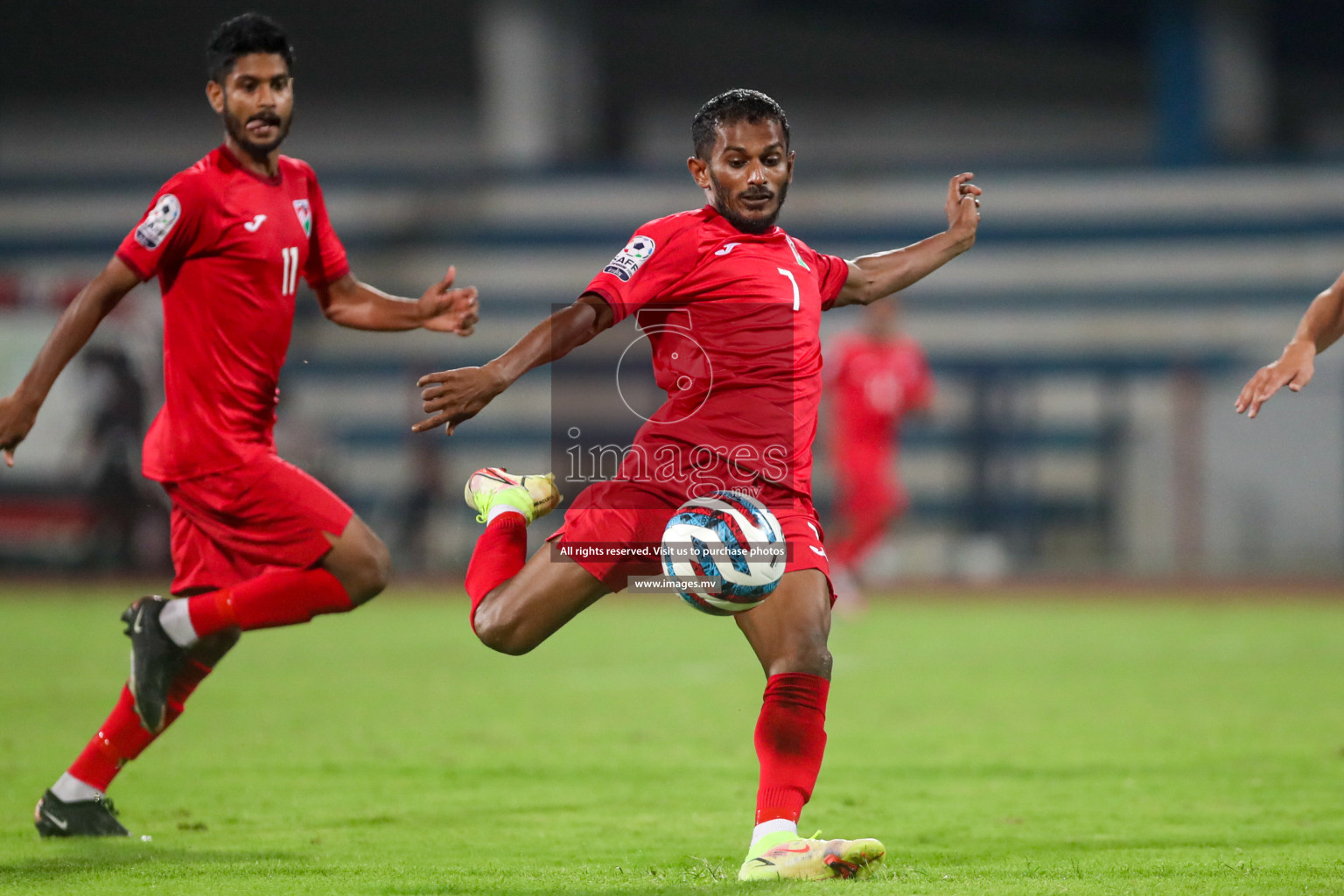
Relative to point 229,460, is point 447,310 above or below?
above

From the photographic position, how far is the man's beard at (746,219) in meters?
4.55

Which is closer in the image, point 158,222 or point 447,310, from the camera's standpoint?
point 158,222

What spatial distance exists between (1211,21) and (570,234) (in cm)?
980

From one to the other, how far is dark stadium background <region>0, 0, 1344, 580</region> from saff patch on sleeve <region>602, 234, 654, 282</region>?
45.6 feet

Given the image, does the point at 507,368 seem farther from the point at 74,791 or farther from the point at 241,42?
the point at 74,791

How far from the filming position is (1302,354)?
4.74 metres

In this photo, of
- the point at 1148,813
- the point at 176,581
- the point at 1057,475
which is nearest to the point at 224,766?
the point at 176,581

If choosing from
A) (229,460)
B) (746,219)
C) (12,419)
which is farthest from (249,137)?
(746,219)

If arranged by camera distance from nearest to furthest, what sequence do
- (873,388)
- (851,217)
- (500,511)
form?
1. (500,511)
2. (873,388)
3. (851,217)

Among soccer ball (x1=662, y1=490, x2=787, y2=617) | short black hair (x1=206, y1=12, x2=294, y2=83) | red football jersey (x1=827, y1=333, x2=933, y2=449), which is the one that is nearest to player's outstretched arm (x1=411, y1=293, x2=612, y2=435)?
soccer ball (x1=662, y1=490, x2=787, y2=617)

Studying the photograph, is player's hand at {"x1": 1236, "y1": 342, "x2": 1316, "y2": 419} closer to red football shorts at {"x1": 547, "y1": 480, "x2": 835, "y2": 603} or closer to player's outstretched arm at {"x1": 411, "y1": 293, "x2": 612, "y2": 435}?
red football shorts at {"x1": 547, "y1": 480, "x2": 835, "y2": 603}

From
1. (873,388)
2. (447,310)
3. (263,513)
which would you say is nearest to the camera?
(263,513)

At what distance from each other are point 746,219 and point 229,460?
1.90 m

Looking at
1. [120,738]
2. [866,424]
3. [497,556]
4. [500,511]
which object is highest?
[866,424]
